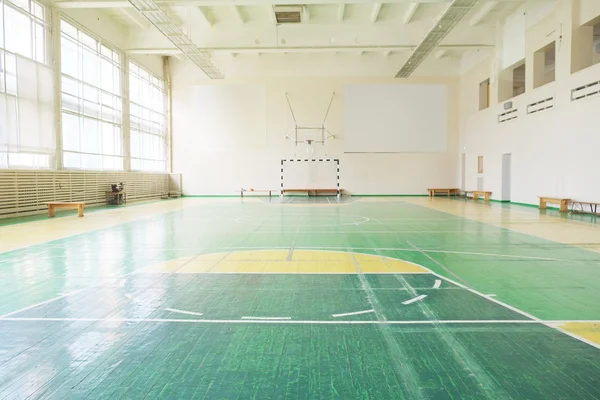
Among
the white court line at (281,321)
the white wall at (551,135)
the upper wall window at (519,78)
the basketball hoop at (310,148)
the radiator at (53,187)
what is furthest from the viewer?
the basketball hoop at (310,148)

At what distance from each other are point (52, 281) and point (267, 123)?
765 inches

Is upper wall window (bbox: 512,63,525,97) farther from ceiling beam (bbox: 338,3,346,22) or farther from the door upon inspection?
ceiling beam (bbox: 338,3,346,22)

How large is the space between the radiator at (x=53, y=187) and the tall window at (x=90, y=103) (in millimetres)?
541

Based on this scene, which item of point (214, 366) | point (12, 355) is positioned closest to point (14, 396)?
point (12, 355)

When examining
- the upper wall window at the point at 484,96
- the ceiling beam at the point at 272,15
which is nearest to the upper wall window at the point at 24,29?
the ceiling beam at the point at 272,15

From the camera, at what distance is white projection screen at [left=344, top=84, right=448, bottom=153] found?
76.7 ft

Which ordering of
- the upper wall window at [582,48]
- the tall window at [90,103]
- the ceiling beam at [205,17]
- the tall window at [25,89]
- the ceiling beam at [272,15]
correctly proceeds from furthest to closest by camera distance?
the ceiling beam at [205,17] < the ceiling beam at [272,15] < the tall window at [90,103] < the upper wall window at [582,48] < the tall window at [25,89]

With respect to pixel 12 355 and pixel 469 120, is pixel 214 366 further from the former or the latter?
pixel 469 120

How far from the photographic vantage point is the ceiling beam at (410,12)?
16.7 meters

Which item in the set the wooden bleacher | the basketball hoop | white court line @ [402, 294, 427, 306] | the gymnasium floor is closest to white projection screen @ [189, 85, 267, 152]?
the basketball hoop

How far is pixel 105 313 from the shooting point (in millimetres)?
3824

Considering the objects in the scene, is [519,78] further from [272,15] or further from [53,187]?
[53,187]

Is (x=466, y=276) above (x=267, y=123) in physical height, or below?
below

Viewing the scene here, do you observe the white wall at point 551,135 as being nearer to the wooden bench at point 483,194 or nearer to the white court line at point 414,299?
the wooden bench at point 483,194
